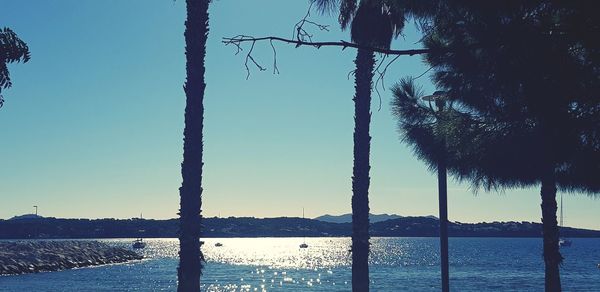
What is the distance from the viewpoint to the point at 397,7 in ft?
29.9

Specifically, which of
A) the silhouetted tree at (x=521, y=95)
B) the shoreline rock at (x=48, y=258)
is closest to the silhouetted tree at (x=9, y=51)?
the silhouetted tree at (x=521, y=95)

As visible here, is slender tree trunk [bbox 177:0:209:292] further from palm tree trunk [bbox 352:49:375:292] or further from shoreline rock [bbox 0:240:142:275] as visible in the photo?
shoreline rock [bbox 0:240:142:275]

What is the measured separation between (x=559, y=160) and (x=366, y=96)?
302 inches

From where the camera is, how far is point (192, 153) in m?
15.8

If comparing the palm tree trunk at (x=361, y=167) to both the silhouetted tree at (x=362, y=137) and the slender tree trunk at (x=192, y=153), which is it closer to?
the silhouetted tree at (x=362, y=137)

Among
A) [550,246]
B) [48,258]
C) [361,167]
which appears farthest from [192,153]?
[48,258]

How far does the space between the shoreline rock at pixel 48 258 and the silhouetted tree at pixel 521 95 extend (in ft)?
257

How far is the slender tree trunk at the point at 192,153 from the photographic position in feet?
50.8

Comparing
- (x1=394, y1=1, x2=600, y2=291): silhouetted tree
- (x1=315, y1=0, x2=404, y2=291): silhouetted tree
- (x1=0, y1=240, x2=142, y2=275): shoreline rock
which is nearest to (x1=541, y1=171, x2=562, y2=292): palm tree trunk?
(x1=394, y1=1, x2=600, y2=291): silhouetted tree

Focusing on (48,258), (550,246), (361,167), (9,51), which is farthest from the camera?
(48,258)

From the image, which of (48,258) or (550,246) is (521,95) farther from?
(48,258)

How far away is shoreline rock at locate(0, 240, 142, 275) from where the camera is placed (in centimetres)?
8538

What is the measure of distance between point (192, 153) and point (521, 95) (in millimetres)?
7870

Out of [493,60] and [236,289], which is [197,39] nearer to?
[493,60]
